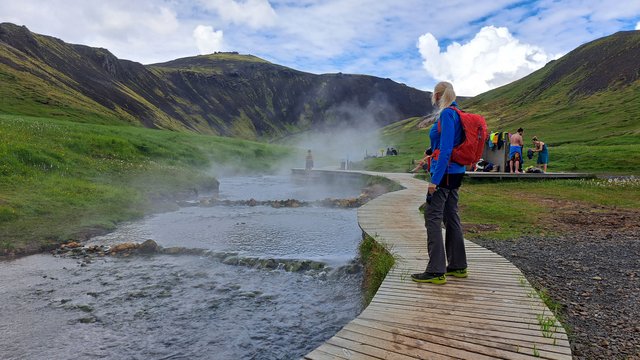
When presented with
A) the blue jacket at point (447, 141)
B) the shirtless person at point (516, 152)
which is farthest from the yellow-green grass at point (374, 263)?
the shirtless person at point (516, 152)

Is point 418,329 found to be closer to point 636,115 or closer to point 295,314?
point 295,314

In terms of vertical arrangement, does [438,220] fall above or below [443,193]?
below

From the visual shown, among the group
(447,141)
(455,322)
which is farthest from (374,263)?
(455,322)

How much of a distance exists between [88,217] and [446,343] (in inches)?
658

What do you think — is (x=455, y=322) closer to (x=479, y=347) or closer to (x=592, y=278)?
(x=479, y=347)

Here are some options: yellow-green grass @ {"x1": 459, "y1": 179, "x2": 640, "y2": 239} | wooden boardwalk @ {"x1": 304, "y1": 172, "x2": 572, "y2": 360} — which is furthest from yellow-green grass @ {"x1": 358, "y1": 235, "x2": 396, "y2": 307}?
yellow-green grass @ {"x1": 459, "y1": 179, "x2": 640, "y2": 239}

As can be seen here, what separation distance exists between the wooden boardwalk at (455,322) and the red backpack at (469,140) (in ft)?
6.94

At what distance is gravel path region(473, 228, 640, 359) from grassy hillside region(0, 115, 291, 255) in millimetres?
14509

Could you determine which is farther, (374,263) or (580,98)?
(580,98)

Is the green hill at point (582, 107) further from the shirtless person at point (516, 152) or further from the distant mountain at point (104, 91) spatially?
the distant mountain at point (104, 91)

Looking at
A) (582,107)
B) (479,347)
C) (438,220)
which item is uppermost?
(582,107)

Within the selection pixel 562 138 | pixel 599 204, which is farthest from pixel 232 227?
pixel 562 138

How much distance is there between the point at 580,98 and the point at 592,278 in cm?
12121

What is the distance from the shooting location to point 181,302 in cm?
953
